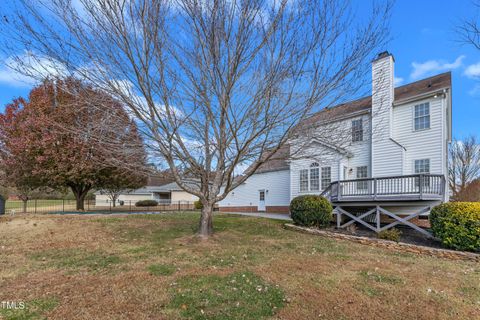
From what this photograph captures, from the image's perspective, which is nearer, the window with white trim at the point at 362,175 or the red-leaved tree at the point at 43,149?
the red-leaved tree at the point at 43,149

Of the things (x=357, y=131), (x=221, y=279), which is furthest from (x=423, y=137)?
(x=221, y=279)

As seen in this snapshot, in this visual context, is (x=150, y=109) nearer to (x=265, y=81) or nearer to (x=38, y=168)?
(x=265, y=81)

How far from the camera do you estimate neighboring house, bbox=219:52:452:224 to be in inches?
437

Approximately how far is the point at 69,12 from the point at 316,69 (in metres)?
5.57

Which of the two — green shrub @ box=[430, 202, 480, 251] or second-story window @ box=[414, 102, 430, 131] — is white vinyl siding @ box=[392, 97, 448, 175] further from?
green shrub @ box=[430, 202, 480, 251]

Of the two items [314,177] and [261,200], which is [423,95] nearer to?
[314,177]

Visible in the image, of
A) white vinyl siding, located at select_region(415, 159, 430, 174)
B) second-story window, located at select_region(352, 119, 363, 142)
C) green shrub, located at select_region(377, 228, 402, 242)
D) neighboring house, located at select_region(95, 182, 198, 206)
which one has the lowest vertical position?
neighboring house, located at select_region(95, 182, 198, 206)

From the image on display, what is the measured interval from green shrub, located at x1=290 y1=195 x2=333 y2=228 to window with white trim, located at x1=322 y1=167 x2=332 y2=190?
3.89m

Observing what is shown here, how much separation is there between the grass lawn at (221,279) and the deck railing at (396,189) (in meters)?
3.16

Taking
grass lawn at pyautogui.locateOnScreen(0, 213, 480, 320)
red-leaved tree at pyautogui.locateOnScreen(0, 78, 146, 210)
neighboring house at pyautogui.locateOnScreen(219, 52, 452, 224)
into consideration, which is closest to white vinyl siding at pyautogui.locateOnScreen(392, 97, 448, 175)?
neighboring house at pyautogui.locateOnScreen(219, 52, 452, 224)

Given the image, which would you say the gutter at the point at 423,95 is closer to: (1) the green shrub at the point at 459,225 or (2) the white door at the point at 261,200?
(1) the green shrub at the point at 459,225

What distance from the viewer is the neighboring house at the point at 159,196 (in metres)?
35.9

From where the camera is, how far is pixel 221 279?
4.96 metres

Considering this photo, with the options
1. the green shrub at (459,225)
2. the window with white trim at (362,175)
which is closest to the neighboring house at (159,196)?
the window with white trim at (362,175)
